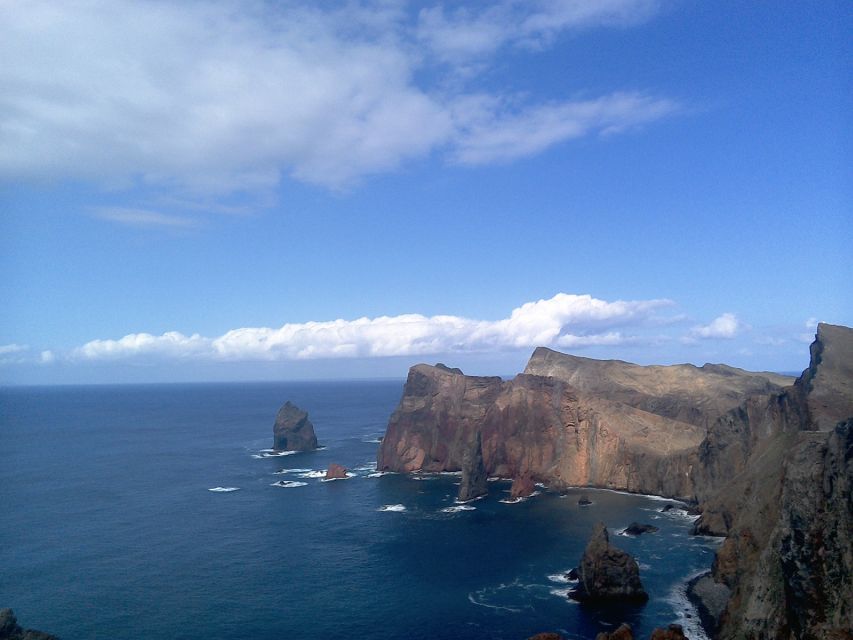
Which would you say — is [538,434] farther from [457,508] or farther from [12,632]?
[12,632]

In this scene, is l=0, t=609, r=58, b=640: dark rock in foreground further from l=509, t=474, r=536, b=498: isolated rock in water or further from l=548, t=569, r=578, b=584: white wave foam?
l=509, t=474, r=536, b=498: isolated rock in water

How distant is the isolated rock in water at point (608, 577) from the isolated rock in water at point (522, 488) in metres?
50.3

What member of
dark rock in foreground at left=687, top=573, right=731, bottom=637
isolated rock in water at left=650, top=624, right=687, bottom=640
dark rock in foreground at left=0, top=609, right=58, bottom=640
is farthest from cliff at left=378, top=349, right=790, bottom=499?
dark rock in foreground at left=0, top=609, right=58, bottom=640

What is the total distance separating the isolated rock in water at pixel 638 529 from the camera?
87.1 m

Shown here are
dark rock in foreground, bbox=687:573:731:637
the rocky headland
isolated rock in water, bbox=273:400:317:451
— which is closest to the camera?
the rocky headland

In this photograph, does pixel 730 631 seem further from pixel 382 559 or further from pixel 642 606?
pixel 382 559

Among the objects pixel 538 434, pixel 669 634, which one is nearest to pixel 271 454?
pixel 538 434

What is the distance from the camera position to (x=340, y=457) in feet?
539

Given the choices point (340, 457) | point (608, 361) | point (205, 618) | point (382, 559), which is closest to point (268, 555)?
point (382, 559)

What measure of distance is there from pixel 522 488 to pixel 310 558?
49162 millimetres

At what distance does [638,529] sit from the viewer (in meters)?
87.5

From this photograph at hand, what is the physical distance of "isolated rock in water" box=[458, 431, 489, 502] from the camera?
11431cm

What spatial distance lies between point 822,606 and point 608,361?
15512cm

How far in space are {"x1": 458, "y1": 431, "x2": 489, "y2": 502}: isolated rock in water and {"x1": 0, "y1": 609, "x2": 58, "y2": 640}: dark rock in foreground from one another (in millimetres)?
72168
